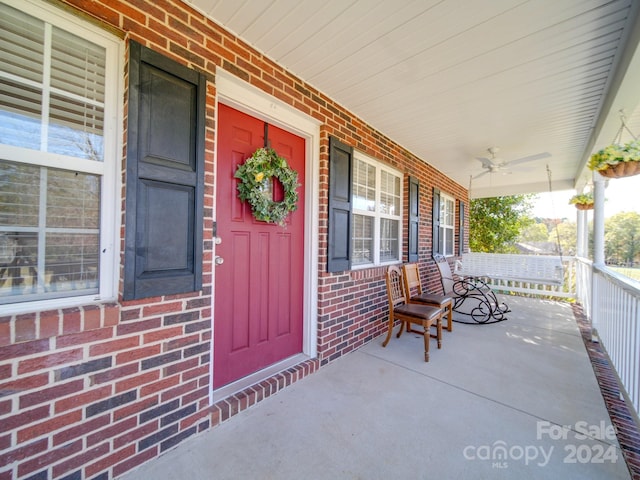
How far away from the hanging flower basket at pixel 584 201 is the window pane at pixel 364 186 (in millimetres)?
4251

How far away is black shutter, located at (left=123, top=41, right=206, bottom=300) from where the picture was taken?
1.42m

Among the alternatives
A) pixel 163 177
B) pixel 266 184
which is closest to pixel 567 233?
pixel 266 184

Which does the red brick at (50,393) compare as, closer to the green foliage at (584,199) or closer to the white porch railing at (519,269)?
the white porch railing at (519,269)

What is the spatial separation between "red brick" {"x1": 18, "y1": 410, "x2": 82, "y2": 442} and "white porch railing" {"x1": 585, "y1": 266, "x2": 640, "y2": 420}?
3165 millimetres

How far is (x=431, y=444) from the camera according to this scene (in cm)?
163

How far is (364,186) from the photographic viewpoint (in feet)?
11.1

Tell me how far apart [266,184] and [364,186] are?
1.57 m

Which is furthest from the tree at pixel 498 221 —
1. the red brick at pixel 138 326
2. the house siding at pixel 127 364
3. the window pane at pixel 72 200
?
the window pane at pixel 72 200

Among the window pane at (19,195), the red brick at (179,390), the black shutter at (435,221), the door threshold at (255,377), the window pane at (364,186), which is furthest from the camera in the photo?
Answer: the black shutter at (435,221)

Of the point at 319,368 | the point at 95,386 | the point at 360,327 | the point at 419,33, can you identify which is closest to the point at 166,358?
the point at 95,386

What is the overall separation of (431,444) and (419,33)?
8.76 ft

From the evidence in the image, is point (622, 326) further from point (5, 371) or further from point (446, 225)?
point (446, 225)

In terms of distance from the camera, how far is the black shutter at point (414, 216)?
412cm

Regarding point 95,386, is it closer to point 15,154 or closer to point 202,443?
point 202,443
